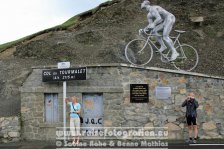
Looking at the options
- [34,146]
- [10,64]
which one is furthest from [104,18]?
[34,146]

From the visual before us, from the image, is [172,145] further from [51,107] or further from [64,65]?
[51,107]

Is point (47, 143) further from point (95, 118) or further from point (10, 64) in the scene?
point (10, 64)

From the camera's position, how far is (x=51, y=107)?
18359 millimetres

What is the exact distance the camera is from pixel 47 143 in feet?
56.1

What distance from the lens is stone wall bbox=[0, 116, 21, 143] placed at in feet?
58.9

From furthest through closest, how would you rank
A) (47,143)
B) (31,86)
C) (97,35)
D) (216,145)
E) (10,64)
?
(97,35) → (10,64) → (31,86) → (47,143) → (216,145)

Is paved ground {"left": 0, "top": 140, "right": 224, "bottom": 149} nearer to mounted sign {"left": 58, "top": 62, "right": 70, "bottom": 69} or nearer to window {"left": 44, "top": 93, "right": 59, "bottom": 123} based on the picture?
window {"left": 44, "top": 93, "right": 59, "bottom": 123}

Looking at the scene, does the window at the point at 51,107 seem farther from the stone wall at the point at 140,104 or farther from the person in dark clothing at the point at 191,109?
the person in dark clothing at the point at 191,109

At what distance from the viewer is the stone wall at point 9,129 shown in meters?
17.9

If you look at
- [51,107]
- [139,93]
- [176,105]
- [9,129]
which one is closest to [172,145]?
[176,105]

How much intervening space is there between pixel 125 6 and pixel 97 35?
4598 millimetres

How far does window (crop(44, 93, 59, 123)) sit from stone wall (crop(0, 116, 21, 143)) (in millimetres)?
1180

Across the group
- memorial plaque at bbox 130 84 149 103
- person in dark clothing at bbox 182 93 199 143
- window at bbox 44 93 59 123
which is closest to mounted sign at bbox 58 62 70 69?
window at bbox 44 93 59 123

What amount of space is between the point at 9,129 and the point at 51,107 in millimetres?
1826
